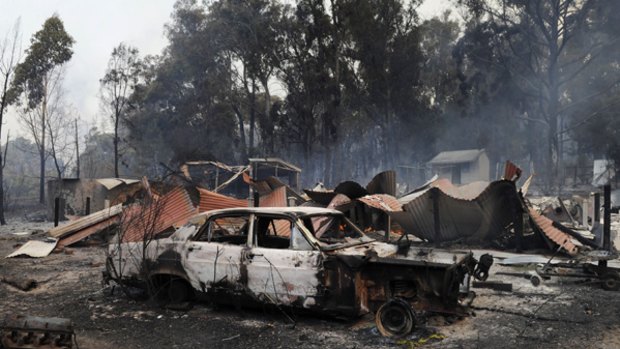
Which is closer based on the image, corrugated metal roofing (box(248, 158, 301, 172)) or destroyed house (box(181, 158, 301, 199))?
destroyed house (box(181, 158, 301, 199))

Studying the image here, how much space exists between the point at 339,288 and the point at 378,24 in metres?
34.2

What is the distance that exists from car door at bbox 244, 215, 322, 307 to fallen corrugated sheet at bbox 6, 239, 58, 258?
8.45 m

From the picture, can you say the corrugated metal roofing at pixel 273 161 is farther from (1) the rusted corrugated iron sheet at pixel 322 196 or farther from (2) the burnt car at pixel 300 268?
(2) the burnt car at pixel 300 268

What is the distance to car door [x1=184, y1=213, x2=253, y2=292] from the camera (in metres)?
5.87

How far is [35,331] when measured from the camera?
454 cm

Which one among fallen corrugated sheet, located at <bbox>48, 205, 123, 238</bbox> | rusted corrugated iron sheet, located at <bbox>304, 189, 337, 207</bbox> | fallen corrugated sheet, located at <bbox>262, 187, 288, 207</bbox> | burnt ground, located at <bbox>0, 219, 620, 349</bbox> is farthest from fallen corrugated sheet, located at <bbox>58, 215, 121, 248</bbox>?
burnt ground, located at <bbox>0, 219, 620, 349</bbox>

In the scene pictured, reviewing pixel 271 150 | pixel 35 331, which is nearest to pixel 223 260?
pixel 35 331

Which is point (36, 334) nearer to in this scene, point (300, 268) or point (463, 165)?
point (300, 268)

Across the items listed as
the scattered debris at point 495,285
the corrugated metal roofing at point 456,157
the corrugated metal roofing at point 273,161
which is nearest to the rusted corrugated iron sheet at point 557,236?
the scattered debris at point 495,285

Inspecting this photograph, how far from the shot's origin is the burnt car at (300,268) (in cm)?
530

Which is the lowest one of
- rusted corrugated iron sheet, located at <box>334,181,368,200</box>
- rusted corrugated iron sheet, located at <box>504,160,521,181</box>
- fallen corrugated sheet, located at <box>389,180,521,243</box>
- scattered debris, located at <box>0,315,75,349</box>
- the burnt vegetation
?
scattered debris, located at <box>0,315,75,349</box>

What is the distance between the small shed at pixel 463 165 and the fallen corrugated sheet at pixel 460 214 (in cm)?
3018

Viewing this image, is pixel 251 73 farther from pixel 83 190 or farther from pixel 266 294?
pixel 266 294

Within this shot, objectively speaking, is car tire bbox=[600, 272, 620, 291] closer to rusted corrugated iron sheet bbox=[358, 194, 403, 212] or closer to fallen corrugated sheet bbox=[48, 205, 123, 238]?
rusted corrugated iron sheet bbox=[358, 194, 403, 212]
